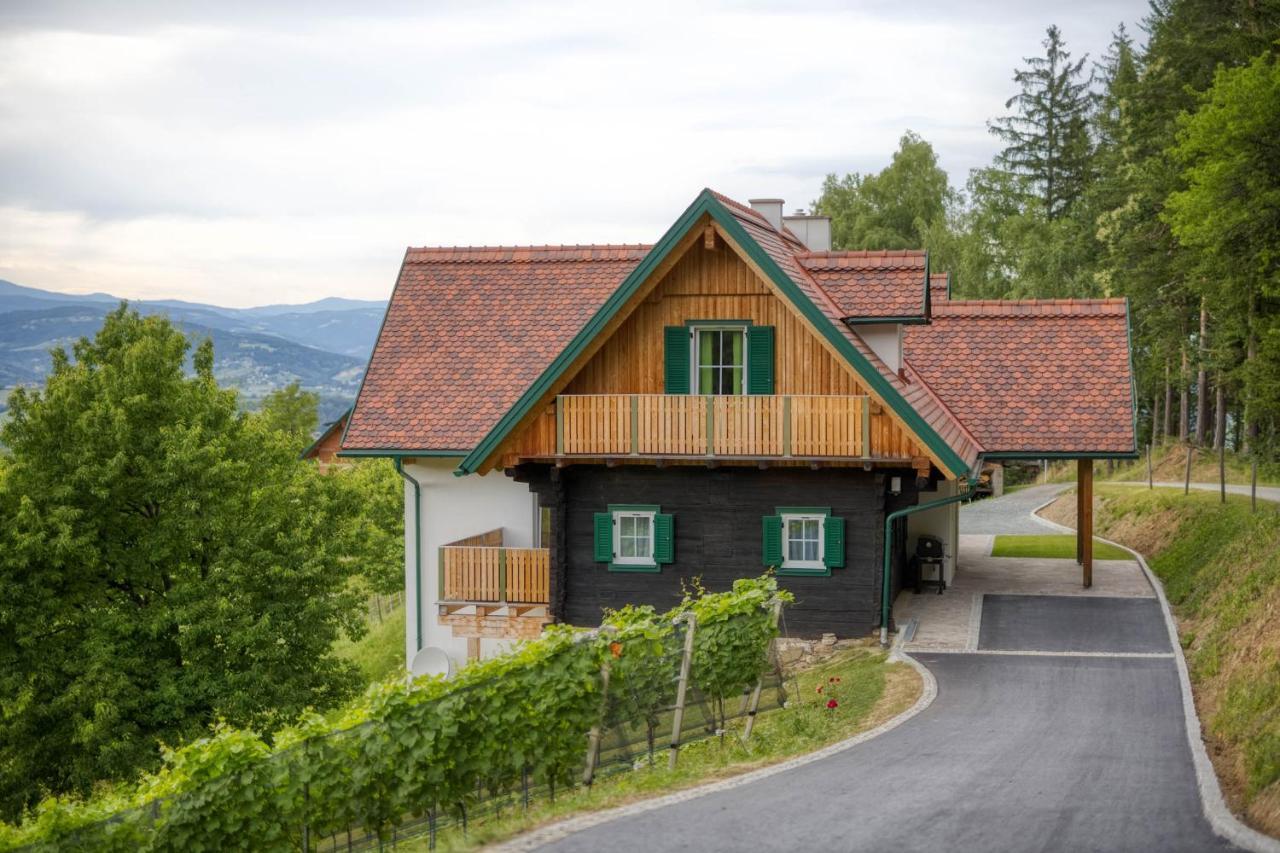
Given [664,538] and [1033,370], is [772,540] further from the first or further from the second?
[1033,370]

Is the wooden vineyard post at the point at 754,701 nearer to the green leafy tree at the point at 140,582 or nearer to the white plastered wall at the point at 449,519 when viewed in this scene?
the white plastered wall at the point at 449,519

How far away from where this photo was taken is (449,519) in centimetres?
2409

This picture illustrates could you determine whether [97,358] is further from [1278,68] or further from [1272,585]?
[1278,68]

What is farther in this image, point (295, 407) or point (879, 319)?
point (295, 407)

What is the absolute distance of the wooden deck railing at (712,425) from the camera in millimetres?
20500

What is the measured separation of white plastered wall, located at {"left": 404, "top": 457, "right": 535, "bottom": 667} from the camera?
939 inches

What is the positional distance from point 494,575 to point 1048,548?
50.0 feet

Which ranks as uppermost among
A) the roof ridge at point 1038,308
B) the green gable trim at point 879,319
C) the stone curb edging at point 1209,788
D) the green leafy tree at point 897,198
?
the green leafy tree at point 897,198

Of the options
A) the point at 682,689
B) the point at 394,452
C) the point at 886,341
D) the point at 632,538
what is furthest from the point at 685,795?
the point at 394,452

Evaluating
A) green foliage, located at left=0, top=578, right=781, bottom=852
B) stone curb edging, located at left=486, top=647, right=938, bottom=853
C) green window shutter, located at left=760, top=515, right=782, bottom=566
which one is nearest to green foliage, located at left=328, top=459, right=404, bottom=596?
green window shutter, located at left=760, top=515, right=782, bottom=566

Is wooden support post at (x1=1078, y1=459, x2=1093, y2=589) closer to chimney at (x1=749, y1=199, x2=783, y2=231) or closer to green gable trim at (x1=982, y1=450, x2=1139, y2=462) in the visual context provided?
green gable trim at (x1=982, y1=450, x2=1139, y2=462)

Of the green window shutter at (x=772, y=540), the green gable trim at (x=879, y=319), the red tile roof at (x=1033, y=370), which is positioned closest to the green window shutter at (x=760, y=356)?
the green gable trim at (x=879, y=319)

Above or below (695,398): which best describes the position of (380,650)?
below

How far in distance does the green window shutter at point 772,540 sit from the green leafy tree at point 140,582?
8946 millimetres
